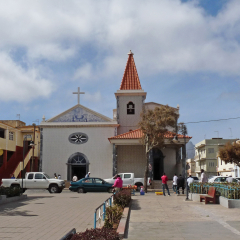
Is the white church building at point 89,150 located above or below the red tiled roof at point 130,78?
below

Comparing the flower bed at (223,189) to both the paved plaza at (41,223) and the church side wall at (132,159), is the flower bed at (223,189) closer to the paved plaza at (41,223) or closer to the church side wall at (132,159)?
the paved plaza at (41,223)

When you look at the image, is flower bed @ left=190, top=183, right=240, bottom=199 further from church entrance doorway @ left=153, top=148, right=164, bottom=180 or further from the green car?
church entrance doorway @ left=153, top=148, right=164, bottom=180

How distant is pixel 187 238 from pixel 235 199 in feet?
21.7

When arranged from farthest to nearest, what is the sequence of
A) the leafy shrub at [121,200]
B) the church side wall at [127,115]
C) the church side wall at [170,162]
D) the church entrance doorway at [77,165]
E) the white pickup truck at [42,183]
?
1. the church side wall at [127,115]
2. the church side wall at [170,162]
3. the church entrance doorway at [77,165]
4. the white pickup truck at [42,183]
5. the leafy shrub at [121,200]

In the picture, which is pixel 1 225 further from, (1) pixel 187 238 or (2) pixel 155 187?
(2) pixel 155 187

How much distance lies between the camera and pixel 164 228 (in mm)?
9102

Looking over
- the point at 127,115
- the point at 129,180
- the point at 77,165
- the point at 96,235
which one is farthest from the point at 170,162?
the point at 96,235

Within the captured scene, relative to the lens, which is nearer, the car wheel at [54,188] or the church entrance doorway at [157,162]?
the car wheel at [54,188]

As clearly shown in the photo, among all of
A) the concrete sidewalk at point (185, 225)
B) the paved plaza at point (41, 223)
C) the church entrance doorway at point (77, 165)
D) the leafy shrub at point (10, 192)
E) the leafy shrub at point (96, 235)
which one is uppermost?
the church entrance doorway at point (77, 165)

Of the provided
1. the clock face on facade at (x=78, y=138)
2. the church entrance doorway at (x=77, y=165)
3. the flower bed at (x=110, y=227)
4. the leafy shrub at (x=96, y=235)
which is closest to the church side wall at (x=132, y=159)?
the church entrance doorway at (x=77, y=165)

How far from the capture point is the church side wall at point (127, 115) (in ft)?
113

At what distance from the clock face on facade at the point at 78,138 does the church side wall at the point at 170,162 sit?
8106 millimetres

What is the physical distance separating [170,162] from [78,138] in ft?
31.6

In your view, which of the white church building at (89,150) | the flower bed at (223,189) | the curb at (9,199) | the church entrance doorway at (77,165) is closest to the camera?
the flower bed at (223,189)
